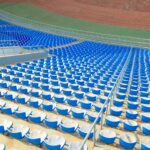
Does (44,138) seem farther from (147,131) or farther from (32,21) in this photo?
(32,21)

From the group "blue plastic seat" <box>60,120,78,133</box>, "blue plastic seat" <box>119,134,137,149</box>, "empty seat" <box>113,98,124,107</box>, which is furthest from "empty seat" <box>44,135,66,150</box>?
"empty seat" <box>113,98,124,107</box>

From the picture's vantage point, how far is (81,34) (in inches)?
1893

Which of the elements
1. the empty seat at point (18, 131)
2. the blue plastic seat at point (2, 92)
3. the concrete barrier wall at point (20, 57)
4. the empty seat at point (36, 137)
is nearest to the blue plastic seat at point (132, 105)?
the empty seat at point (36, 137)

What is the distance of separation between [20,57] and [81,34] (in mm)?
22734

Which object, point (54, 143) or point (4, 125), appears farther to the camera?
point (4, 125)

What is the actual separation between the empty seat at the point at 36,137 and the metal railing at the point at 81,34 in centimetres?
3664

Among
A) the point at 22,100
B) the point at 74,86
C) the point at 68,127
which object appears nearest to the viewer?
the point at 68,127

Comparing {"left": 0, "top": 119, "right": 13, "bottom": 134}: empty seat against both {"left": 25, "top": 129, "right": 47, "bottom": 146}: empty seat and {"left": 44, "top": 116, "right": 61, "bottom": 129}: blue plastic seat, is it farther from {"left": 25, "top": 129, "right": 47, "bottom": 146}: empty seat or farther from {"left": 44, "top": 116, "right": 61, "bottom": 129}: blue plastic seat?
{"left": 44, "top": 116, "right": 61, "bottom": 129}: blue plastic seat

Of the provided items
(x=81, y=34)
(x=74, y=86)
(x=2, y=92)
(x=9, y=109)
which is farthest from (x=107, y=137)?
(x=81, y=34)

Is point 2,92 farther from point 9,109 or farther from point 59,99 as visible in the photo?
point 59,99

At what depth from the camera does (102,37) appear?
1880 inches

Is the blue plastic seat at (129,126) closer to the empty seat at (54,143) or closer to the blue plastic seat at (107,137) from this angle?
the blue plastic seat at (107,137)

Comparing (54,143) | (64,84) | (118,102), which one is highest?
(54,143)

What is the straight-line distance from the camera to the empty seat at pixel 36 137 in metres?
11.0
